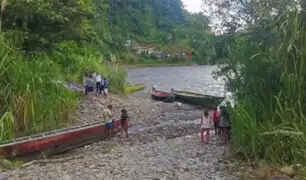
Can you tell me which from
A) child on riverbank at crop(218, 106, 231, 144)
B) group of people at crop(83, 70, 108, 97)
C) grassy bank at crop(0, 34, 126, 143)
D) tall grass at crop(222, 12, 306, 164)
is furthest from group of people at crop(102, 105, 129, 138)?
tall grass at crop(222, 12, 306, 164)

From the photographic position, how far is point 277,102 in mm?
8883

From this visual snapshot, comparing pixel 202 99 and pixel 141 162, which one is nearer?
pixel 141 162

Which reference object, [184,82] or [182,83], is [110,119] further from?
[184,82]

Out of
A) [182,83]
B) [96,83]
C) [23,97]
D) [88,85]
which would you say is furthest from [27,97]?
[182,83]

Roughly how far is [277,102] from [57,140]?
706 centimetres

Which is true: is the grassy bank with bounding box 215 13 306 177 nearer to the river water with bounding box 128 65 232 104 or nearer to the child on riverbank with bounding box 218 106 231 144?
the child on riverbank with bounding box 218 106 231 144

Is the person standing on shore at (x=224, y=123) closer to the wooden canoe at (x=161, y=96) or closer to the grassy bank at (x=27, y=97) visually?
the grassy bank at (x=27, y=97)

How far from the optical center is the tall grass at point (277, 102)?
844 centimetres

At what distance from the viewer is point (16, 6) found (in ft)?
52.6

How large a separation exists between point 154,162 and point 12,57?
5260 millimetres

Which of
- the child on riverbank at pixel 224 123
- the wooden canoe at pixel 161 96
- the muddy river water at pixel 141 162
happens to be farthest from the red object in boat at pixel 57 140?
the wooden canoe at pixel 161 96

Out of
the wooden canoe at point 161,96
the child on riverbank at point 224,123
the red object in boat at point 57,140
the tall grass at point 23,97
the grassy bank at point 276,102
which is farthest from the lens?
the wooden canoe at point 161,96

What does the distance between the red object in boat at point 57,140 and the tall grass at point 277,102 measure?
222 inches

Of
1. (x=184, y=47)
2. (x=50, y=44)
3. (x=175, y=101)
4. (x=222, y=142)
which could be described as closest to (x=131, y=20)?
(x=184, y=47)
